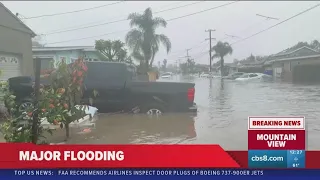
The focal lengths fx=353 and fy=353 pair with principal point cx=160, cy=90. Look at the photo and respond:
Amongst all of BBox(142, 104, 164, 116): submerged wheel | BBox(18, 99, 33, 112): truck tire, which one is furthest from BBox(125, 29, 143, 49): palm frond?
BBox(142, 104, 164, 116): submerged wheel

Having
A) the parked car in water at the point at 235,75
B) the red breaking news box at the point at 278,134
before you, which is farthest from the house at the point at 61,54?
the red breaking news box at the point at 278,134

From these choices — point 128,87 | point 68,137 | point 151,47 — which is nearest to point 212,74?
point 151,47

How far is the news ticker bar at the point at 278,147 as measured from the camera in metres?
2.82

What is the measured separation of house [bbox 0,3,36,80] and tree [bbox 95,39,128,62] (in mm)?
620

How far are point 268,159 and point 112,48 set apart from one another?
1715mm

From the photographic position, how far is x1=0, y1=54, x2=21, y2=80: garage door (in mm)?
3324

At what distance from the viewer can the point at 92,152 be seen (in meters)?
2.96

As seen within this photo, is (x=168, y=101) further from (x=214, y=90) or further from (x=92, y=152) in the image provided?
(x=92, y=152)

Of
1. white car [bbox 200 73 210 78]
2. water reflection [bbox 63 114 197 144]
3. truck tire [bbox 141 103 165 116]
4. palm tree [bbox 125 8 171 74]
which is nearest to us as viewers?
palm tree [bbox 125 8 171 74]

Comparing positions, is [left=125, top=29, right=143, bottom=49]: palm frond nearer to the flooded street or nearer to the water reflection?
the flooded street

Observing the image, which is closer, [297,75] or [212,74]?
[297,75]

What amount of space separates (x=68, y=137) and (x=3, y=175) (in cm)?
165

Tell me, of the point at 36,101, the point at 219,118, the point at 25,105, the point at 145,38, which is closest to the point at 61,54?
the point at 36,101

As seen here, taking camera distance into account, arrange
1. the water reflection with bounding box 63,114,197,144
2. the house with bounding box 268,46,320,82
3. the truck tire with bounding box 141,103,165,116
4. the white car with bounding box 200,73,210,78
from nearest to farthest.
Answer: the house with bounding box 268,46,320,82 → the white car with bounding box 200,73,210,78 → the water reflection with bounding box 63,114,197,144 → the truck tire with bounding box 141,103,165,116
